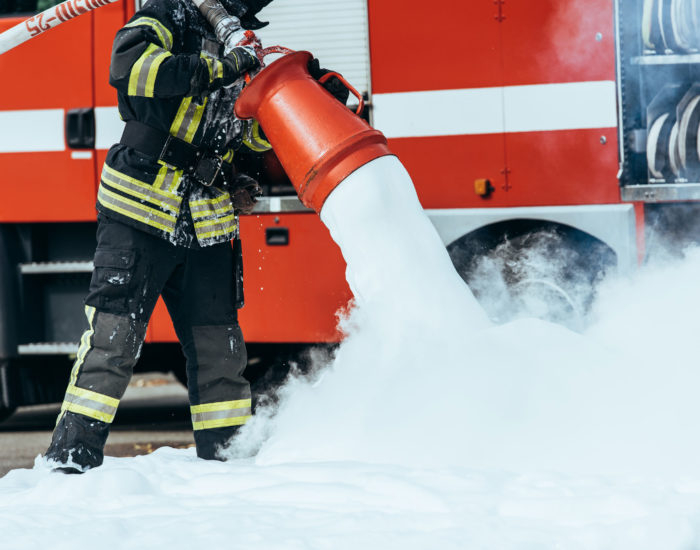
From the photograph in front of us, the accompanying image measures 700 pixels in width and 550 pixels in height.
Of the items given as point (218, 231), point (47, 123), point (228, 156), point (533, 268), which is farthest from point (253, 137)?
point (47, 123)

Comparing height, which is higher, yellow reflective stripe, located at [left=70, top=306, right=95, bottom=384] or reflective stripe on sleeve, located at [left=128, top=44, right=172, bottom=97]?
reflective stripe on sleeve, located at [left=128, top=44, right=172, bottom=97]

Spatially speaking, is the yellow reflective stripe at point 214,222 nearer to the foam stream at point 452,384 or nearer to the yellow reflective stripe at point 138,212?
the yellow reflective stripe at point 138,212

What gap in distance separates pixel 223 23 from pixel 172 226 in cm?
67

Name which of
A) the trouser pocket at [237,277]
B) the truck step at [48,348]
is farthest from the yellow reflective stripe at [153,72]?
the truck step at [48,348]

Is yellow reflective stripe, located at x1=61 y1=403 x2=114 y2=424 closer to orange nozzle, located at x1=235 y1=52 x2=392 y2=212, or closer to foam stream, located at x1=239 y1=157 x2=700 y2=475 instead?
foam stream, located at x1=239 y1=157 x2=700 y2=475

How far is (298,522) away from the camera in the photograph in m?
2.27

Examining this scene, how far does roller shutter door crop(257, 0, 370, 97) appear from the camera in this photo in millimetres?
4316

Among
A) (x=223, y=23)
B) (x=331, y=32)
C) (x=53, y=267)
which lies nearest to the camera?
(x=223, y=23)

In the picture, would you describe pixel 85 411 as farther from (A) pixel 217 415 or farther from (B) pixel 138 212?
(B) pixel 138 212

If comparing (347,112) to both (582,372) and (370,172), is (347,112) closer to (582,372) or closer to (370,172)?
(370,172)

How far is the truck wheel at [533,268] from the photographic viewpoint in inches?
165

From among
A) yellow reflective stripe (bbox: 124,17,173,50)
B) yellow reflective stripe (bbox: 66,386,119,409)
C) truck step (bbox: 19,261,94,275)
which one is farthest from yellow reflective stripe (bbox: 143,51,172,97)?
truck step (bbox: 19,261,94,275)

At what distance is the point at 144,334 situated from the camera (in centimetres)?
332

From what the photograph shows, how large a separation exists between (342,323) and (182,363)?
126 centimetres
